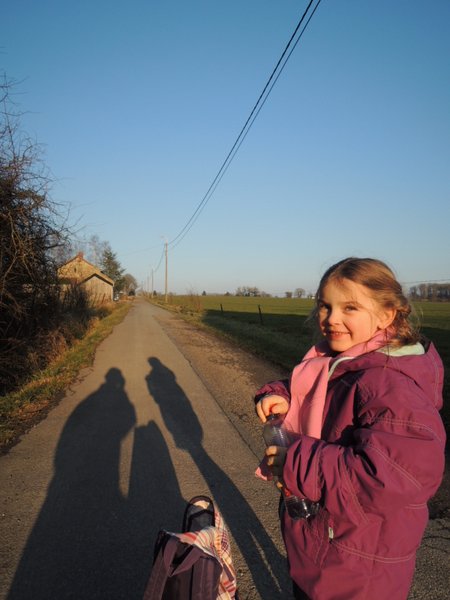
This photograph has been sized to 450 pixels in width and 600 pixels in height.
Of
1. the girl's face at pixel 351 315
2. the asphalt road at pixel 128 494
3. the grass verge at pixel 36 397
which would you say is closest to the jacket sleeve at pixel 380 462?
the girl's face at pixel 351 315

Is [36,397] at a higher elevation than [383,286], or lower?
lower

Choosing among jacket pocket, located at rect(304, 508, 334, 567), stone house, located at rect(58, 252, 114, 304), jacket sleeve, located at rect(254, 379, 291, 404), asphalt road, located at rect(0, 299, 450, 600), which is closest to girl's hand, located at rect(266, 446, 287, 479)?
jacket pocket, located at rect(304, 508, 334, 567)

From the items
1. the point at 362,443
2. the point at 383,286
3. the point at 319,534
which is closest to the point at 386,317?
the point at 383,286

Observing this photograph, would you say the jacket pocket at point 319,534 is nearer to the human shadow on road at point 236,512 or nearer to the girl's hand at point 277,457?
the girl's hand at point 277,457

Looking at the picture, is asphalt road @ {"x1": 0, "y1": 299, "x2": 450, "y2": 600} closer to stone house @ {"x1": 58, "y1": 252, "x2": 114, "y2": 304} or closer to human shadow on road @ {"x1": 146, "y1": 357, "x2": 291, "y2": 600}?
human shadow on road @ {"x1": 146, "y1": 357, "x2": 291, "y2": 600}

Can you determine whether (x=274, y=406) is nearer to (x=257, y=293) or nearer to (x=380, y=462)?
(x=380, y=462)

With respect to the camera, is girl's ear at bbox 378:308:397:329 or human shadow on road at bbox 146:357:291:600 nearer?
girl's ear at bbox 378:308:397:329

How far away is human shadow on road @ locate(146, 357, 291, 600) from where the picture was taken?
7.98ft

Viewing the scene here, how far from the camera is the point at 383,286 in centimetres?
144

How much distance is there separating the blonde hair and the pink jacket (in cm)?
12

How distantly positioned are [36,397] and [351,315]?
6.28 m

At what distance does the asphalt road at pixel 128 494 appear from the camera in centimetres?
242

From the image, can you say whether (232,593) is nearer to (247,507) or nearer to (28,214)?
(247,507)

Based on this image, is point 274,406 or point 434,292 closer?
point 274,406
